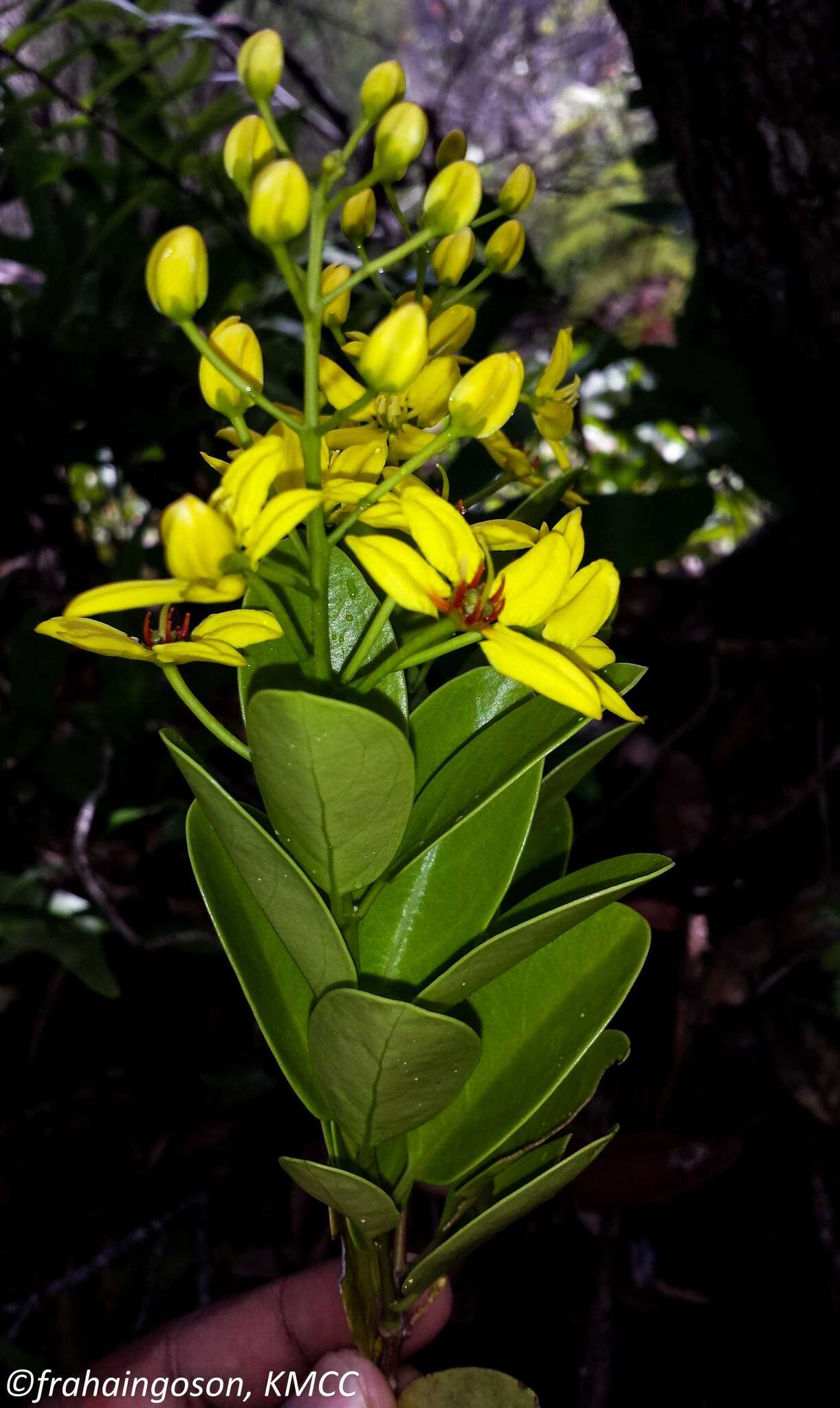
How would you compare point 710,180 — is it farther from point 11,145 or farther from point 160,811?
point 160,811

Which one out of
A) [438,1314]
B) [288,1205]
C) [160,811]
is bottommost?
[288,1205]

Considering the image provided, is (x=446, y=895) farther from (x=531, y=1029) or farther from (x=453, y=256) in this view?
(x=453, y=256)

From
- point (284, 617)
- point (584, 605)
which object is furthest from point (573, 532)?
point (284, 617)

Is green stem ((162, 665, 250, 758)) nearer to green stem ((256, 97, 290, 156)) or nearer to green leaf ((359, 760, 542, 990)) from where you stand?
green leaf ((359, 760, 542, 990))

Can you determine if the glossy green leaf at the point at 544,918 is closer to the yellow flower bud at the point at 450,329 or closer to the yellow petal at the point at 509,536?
the yellow petal at the point at 509,536

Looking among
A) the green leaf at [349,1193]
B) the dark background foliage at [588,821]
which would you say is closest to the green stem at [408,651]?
the green leaf at [349,1193]

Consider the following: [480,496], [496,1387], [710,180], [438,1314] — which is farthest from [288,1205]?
[710,180]

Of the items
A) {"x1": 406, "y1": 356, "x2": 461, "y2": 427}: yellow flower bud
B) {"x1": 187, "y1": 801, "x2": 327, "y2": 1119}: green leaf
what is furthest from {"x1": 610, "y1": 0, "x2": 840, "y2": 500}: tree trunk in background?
{"x1": 187, "y1": 801, "x2": 327, "y2": 1119}: green leaf
